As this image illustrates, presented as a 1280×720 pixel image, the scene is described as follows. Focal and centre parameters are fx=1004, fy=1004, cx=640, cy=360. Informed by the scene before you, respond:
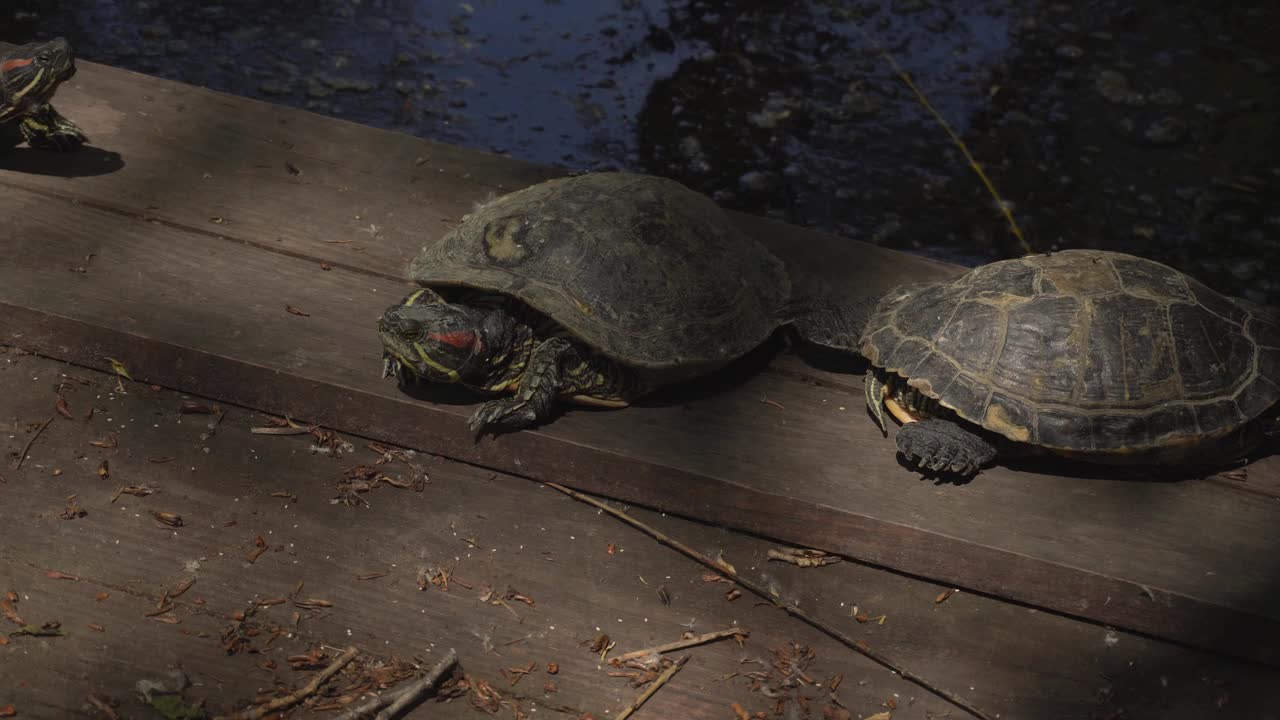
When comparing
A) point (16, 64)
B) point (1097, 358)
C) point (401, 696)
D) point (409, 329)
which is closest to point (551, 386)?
point (409, 329)

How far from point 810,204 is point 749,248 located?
2.38 meters

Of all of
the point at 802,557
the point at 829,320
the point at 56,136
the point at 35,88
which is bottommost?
→ the point at 802,557

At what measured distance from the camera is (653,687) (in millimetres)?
2510

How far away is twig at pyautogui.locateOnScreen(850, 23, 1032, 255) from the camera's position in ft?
17.7

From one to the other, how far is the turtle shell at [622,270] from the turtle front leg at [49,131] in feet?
5.63

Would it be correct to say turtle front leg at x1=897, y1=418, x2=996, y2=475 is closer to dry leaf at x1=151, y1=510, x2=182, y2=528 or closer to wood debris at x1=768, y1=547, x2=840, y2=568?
wood debris at x1=768, y1=547, x2=840, y2=568

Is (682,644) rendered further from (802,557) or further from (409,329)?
(409,329)

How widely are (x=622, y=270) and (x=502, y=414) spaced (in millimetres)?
540

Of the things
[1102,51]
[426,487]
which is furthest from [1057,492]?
[1102,51]

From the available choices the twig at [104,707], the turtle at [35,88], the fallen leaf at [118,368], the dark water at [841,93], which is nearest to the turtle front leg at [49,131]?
the turtle at [35,88]

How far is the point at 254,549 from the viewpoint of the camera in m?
2.73

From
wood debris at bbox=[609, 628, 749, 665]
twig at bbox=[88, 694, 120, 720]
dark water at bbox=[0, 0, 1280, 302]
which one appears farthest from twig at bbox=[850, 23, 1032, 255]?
twig at bbox=[88, 694, 120, 720]

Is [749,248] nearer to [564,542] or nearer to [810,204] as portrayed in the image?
[564,542]

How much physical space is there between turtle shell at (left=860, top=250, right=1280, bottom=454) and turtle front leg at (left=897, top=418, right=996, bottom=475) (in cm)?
8
